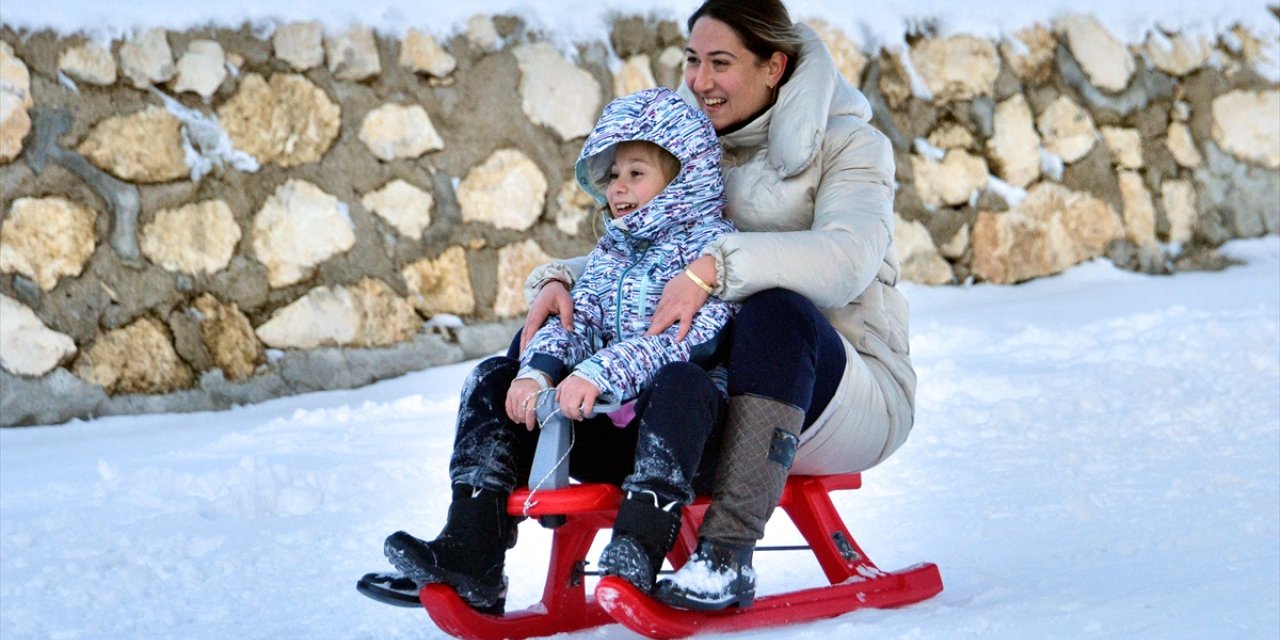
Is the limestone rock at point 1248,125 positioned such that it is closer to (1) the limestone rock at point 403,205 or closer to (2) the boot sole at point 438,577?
(1) the limestone rock at point 403,205

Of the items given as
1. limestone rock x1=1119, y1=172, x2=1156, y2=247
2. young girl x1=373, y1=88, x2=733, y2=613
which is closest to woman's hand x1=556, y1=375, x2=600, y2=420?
young girl x1=373, y1=88, x2=733, y2=613

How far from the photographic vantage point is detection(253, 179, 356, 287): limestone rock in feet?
13.6

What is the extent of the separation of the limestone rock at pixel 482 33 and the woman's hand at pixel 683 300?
108 inches

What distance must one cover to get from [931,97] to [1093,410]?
202 centimetres

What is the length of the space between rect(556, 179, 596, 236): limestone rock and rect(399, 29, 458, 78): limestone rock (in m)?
0.57

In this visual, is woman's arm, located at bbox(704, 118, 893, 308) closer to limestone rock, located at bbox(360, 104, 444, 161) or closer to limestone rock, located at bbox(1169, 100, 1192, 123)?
limestone rock, located at bbox(360, 104, 444, 161)

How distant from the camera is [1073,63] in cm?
571

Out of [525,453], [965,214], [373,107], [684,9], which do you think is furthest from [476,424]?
[965,214]

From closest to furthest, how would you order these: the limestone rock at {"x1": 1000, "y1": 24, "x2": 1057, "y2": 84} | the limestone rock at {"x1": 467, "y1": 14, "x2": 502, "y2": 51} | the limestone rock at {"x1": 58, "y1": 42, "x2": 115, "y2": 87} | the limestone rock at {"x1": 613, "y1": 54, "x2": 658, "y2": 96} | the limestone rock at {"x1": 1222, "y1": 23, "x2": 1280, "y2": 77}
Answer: the limestone rock at {"x1": 58, "y1": 42, "x2": 115, "y2": 87} < the limestone rock at {"x1": 467, "y1": 14, "x2": 502, "y2": 51} < the limestone rock at {"x1": 613, "y1": 54, "x2": 658, "y2": 96} < the limestone rock at {"x1": 1000, "y1": 24, "x2": 1057, "y2": 84} < the limestone rock at {"x1": 1222, "y1": 23, "x2": 1280, "y2": 77}

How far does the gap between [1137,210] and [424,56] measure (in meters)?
3.11

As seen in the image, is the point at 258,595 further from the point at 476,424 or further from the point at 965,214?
the point at 965,214

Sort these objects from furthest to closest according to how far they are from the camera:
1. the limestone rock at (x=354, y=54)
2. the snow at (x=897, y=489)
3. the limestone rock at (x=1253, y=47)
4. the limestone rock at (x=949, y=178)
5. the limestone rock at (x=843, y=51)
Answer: the limestone rock at (x=1253, y=47) → the limestone rock at (x=949, y=178) → the limestone rock at (x=843, y=51) → the limestone rock at (x=354, y=54) → the snow at (x=897, y=489)

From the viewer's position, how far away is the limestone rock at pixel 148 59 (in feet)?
13.1

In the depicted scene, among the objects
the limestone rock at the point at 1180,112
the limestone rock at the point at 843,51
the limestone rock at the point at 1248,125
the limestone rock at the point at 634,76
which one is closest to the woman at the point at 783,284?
the limestone rock at the point at 634,76
